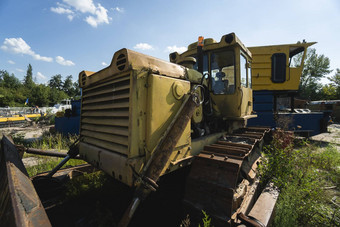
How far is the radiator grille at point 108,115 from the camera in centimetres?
185

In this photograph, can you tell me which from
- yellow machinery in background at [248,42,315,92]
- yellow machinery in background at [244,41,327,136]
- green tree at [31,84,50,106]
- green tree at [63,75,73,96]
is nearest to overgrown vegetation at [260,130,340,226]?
yellow machinery in background at [244,41,327,136]

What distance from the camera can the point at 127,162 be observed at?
1683mm

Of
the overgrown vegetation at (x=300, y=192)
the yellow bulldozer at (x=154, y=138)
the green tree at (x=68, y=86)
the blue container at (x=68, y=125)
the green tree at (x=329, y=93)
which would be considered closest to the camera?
the yellow bulldozer at (x=154, y=138)

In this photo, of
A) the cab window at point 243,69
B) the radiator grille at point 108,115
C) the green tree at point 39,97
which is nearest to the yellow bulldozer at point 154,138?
the radiator grille at point 108,115

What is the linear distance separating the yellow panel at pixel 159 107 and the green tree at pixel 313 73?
4171cm

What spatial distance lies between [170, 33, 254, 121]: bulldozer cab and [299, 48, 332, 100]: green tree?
131 feet

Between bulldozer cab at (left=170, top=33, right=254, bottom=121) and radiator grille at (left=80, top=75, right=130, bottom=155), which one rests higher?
bulldozer cab at (left=170, top=33, right=254, bottom=121)

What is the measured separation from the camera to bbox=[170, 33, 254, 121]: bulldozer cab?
3.11m

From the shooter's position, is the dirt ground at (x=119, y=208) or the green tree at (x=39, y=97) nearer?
the dirt ground at (x=119, y=208)

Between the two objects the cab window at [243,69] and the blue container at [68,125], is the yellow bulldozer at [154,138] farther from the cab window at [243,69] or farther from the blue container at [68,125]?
the blue container at [68,125]

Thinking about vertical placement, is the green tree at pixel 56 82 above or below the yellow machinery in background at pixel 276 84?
above

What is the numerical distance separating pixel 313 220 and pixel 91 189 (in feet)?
10.6

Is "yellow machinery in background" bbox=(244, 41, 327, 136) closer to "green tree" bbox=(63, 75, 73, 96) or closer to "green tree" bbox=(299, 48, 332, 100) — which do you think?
"green tree" bbox=(299, 48, 332, 100)

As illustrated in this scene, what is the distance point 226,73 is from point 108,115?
2.49m
